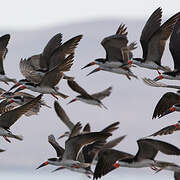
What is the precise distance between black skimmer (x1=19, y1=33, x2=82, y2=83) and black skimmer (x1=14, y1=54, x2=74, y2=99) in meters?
0.88

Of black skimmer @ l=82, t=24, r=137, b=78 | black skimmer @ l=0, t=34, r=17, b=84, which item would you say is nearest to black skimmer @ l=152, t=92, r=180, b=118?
black skimmer @ l=82, t=24, r=137, b=78

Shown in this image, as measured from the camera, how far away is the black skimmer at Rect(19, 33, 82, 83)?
76.8 ft

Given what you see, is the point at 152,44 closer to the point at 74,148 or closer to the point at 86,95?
the point at 86,95

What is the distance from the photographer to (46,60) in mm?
26469

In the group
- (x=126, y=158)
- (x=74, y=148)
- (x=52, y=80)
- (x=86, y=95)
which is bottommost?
(x=126, y=158)

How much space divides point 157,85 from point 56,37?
6.48 meters

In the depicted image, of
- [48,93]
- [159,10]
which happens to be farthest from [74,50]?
[159,10]

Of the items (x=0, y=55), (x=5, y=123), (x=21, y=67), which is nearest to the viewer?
(x=5, y=123)

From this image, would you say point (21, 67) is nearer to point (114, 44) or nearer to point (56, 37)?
point (56, 37)

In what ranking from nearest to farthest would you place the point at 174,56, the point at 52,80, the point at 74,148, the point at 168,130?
the point at 168,130 → the point at 74,148 → the point at 52,80 → the point at 174,56

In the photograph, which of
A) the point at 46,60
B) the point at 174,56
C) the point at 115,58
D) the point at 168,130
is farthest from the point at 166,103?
the point at 46,60

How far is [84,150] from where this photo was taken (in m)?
24.4

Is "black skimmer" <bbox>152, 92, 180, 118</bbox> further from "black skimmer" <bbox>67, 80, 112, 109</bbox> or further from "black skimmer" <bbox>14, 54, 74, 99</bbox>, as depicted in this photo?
"black skimmer" <bbox>14, 54, 74, 99</bbox>

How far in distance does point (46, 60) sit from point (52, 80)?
344 centimetres
